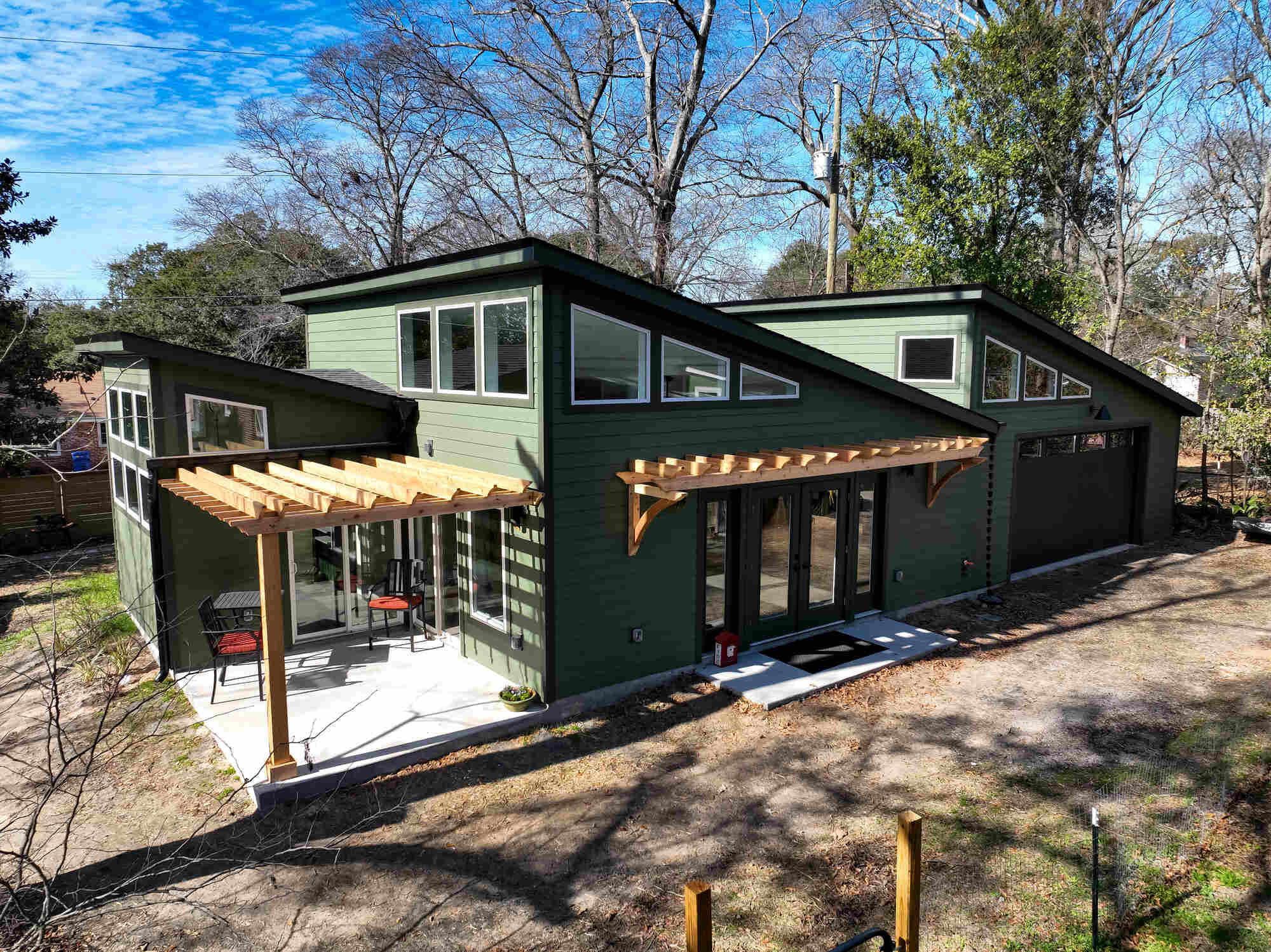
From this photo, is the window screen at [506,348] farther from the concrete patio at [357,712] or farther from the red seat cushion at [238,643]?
the red seat cushion at [238,643]

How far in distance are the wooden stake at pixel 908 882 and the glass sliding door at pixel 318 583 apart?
7048 millimetres

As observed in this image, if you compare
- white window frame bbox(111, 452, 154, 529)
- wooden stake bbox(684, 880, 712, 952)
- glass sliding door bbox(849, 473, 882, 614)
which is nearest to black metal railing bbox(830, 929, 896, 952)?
wooden stake bbox(684, 880, 712, 952)

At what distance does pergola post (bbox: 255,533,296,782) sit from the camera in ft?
20.1

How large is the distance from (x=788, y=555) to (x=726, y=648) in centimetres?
149

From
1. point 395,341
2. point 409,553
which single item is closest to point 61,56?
point 395,341

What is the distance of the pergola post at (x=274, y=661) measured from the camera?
20.1 feet

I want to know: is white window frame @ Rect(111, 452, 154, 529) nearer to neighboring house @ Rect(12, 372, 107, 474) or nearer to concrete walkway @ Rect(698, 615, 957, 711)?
concrete walkway @ Rect(698, 615, 957, 711)

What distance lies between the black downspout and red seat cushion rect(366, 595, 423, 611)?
198 centimetres

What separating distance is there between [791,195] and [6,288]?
2031 cm

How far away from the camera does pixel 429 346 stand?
8.95 meters

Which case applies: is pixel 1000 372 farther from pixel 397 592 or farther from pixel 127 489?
pixel 127 489

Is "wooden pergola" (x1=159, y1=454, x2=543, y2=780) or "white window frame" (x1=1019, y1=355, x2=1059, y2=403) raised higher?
"white window frame" (x1=1019, y1=355, x2=1059, y2=403)

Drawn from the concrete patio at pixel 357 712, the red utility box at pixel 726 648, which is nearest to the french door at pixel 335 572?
the concrete patio at pixel 357 712

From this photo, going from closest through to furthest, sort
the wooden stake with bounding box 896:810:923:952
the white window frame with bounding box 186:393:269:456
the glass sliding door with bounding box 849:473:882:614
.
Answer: the wooden stake with bounding box 896:810:923:952, the white window frame with bounding box 186:393:269:456, the glass sliding door with bounding box 849:473:882:614
